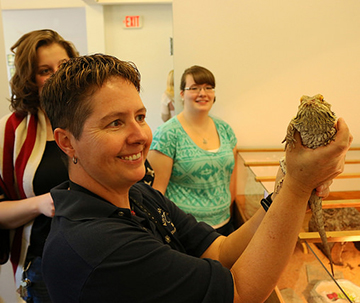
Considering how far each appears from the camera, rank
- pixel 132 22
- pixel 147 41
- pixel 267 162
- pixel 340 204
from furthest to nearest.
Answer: pixel 147 41
pixel 132 22
pixel 267 162
pixel 340 204

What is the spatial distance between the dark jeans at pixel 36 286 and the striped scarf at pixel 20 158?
12 centimetres

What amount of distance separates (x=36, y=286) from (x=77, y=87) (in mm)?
1022

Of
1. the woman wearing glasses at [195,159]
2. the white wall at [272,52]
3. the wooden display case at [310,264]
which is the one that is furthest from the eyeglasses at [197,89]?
the wooden display case at [310,264]

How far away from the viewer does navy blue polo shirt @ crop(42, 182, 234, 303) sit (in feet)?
2.41

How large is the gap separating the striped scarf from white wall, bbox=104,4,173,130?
3042 mm

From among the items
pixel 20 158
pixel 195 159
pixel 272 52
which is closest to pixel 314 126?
pixel 20 158

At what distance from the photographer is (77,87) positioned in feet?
2.77

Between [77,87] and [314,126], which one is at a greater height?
[77,87]

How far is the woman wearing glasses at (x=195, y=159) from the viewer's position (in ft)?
7.33

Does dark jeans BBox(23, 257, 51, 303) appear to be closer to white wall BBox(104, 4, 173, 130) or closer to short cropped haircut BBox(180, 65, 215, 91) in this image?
short cropped haircut BBox(180, 65, 215, 91)

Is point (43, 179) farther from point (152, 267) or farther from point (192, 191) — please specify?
point (192, 191)

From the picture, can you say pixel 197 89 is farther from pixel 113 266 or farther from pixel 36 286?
pixel 113 266

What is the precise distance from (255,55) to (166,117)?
1473 mm

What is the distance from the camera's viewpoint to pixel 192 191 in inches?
90.0
